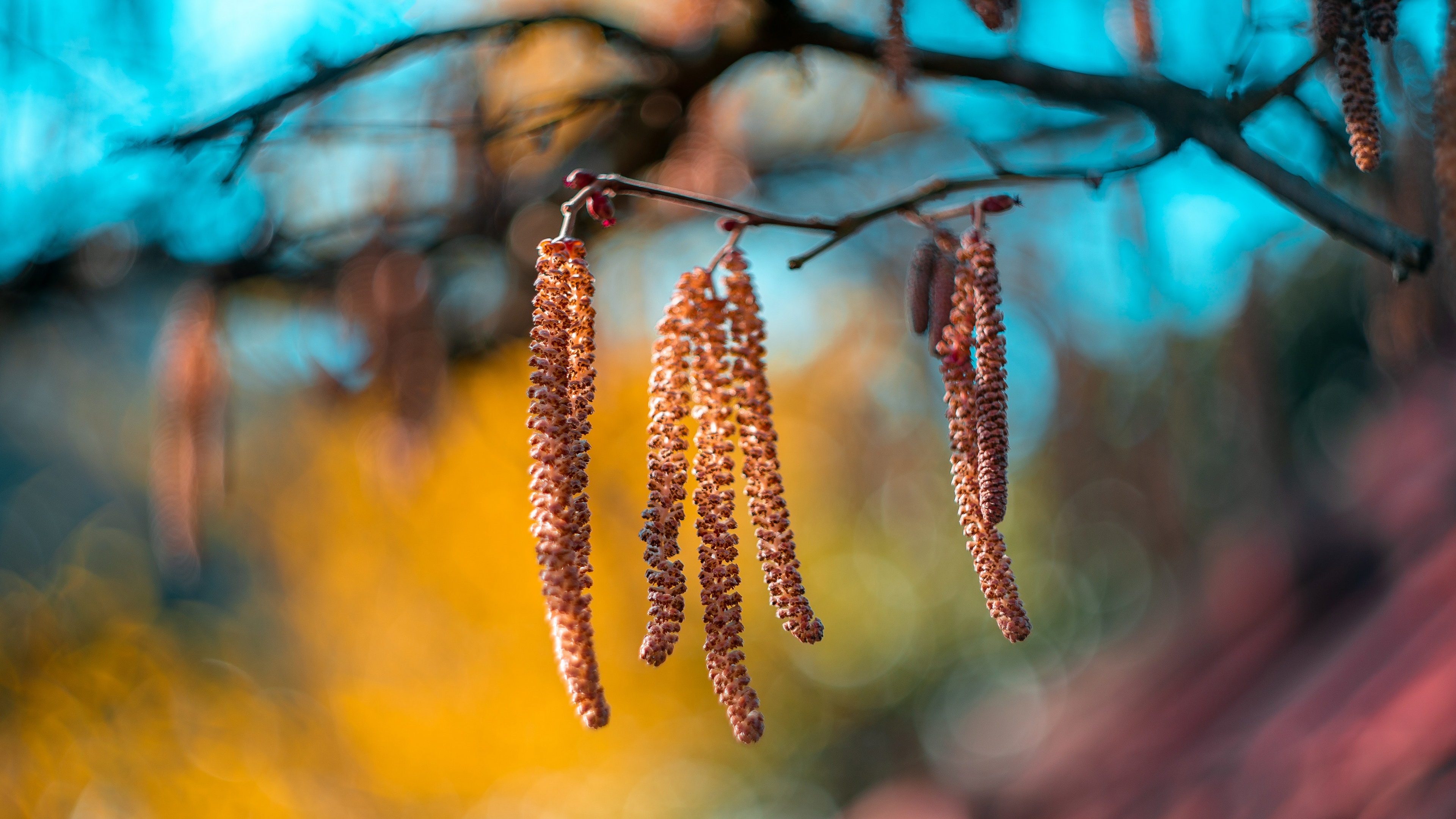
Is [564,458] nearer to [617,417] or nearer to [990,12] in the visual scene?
[990,12]

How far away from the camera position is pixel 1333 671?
2.39m

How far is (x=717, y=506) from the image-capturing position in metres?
0.61

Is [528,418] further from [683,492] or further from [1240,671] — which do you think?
[1240,671]

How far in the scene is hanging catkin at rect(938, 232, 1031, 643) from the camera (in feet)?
1.92

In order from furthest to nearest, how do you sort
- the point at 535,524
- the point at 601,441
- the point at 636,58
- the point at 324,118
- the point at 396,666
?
1. the point at 396,666
2. the point at 601,441
3. the point at 324,118
4. the point at 636,58
5. the point at 535,524

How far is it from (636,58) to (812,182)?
126cm

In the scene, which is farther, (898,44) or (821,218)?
(898,44)

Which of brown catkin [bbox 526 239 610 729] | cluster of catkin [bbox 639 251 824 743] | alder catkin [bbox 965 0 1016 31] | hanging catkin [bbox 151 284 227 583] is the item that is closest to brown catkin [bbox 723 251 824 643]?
cluster of catkin [bbox 639 251 824 743]

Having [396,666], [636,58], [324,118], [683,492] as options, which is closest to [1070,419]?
[636,58]

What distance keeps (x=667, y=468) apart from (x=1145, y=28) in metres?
0.74

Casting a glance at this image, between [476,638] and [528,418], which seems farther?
[476,638]

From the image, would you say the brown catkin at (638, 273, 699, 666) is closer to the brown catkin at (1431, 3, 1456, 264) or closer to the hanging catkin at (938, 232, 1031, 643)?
the hanging catkin at (938, 232, 1031, 643)

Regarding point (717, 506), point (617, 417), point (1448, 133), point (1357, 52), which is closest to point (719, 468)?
point (717, 506)

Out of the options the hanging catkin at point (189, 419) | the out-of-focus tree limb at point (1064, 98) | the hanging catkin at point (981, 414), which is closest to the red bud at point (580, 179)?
the hanging catkin at point (981, 414)
